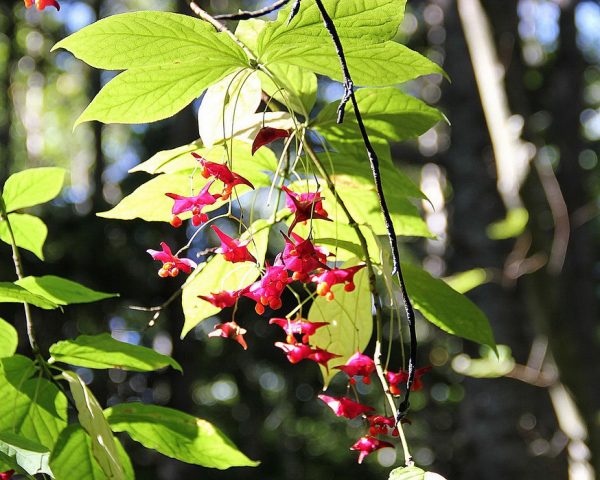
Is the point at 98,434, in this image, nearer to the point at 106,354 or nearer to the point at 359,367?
the point at 106,354

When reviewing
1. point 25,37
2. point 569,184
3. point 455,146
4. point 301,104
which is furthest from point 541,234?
point 25,37

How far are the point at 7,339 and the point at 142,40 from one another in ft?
0.84

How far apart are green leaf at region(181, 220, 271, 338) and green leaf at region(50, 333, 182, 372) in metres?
0.05

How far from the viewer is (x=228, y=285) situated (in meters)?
0.68

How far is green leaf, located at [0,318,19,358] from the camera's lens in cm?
61

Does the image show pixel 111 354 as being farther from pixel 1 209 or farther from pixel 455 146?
pixel 455 146

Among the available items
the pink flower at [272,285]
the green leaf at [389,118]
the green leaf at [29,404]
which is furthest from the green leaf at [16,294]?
the green leaf at [389,118]

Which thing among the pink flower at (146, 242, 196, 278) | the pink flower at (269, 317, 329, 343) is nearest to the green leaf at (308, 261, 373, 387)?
the pink flower at (269, 317, 329, 343)

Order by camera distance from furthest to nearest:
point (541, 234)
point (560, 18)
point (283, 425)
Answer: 1. point (283, 425)
2. point (560, 18)
3. point (541, 234)

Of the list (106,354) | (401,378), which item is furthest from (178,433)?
(401,378)

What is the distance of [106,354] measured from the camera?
0.61 metres

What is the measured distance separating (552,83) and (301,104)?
3.48m

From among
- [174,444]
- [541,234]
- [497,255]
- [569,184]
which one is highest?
[174,444]

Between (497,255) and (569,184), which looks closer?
(569,184)
